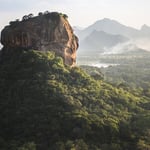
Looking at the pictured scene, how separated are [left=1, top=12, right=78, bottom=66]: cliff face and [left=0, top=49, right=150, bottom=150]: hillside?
7.73 ft

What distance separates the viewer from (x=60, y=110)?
205 ft

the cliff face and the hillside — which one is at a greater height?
the cliff face

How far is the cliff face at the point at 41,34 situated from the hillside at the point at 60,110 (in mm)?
2356

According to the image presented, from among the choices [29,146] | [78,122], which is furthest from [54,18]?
[29,146]

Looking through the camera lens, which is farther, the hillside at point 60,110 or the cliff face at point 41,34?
the cliff face at point 41,34

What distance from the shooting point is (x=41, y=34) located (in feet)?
259

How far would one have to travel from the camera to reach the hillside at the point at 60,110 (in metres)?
58.6

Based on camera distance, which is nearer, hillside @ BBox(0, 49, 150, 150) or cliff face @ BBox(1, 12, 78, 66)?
hillside @ BBox(0, 49, 150, 150)

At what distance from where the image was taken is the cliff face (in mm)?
78250

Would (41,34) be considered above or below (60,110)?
above

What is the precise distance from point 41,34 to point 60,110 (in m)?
21.7

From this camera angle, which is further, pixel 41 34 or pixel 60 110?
pixel 41 34

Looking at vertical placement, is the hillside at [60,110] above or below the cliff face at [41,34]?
below

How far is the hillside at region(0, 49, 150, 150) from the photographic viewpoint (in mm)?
58594
